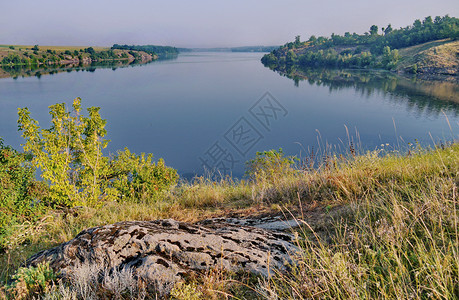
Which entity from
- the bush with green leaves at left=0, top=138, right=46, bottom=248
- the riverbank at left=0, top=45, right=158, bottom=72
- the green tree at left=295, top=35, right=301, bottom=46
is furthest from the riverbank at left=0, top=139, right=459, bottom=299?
the green tree at left=295, top=35, right=301, bottom=46

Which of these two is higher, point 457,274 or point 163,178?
point 457,274

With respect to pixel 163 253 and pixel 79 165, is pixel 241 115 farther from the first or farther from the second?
pixel 163 253

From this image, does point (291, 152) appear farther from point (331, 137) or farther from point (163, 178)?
point (163, 178)

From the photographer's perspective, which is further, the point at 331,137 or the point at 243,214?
the point at 331,137

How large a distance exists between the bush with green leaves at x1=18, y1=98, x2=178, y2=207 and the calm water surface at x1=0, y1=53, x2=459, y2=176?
1305 cm

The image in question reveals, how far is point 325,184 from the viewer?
483 centimetres

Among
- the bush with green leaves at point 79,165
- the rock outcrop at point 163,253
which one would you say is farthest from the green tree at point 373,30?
the rock outcrop at point 163,253

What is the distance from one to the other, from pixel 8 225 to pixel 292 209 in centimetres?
498

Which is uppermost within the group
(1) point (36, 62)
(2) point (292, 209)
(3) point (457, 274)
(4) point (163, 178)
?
(1) point (36, 62)

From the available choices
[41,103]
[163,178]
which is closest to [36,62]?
[41,103]

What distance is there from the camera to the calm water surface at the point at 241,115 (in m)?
26.1

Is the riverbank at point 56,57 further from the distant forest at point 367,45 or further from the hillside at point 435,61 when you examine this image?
the hillside at point 435,61

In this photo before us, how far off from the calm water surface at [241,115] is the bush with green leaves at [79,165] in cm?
1305

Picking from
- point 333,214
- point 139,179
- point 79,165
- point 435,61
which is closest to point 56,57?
point 79,165
